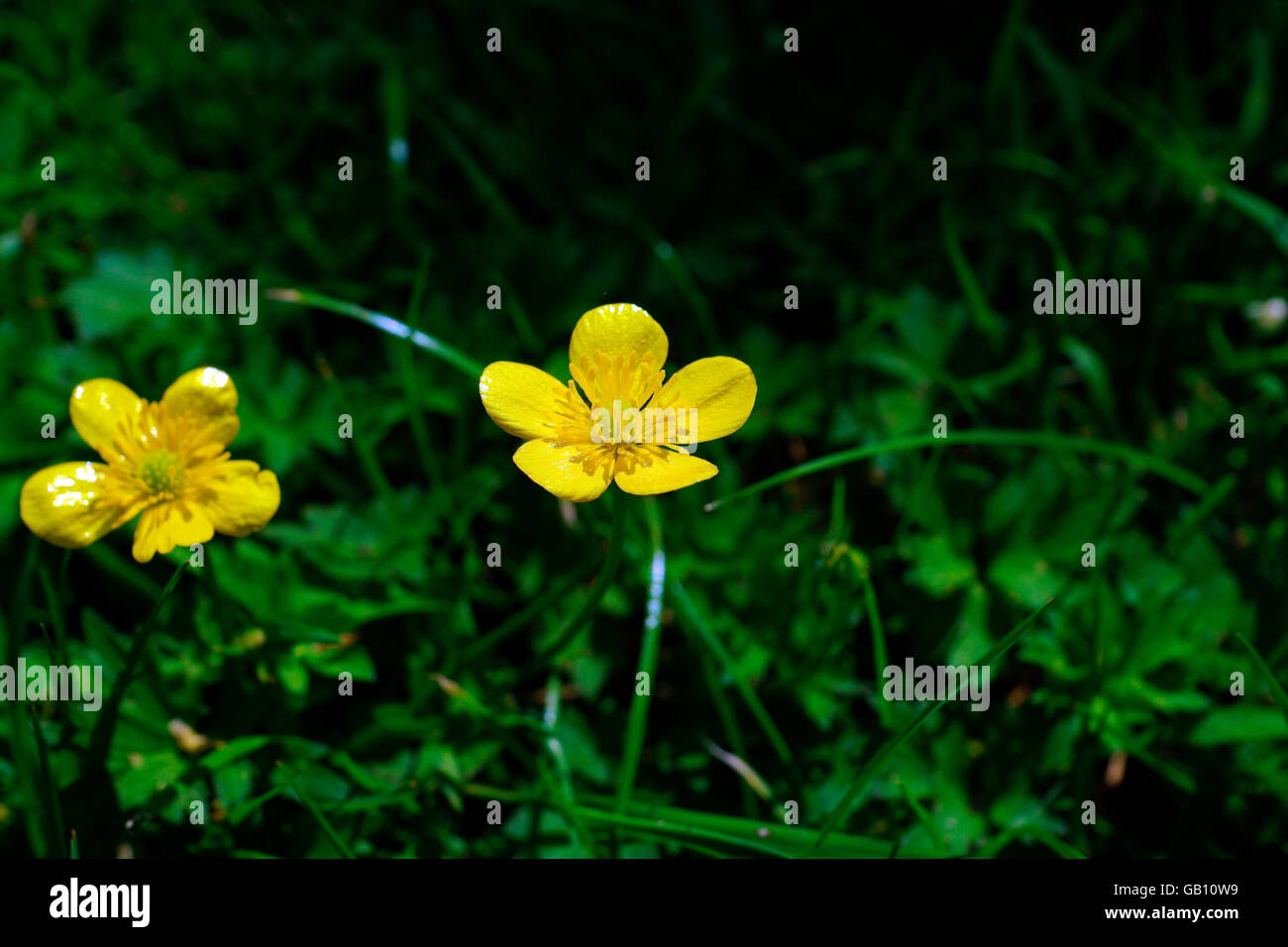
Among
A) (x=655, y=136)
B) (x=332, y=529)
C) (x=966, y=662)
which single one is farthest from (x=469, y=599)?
(x=655, y=136)

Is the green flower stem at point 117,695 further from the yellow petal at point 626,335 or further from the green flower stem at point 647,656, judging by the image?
the green flower stem at point 647,656

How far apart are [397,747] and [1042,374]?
85.8 inches

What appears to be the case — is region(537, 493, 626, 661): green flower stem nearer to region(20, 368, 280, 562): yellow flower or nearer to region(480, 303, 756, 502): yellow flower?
region(480, 303, 756, 502): yellow flower

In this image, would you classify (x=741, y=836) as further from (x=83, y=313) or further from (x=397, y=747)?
(x=83, y=313)

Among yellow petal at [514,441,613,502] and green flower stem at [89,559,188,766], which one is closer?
yellow petal at [514,441,613,502]

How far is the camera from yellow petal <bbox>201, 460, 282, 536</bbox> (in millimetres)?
1935

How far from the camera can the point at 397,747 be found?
2436mm

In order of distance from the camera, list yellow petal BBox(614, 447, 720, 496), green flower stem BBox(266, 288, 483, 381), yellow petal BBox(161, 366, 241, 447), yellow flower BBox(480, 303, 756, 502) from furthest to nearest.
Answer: green flower stem BBox(266, 288, 483, 381) → yellow petal BBox(161, 366, 241, 447) → yellow flower BBox(480, 303, 756, 502) → yellow petal BBox(614, 447, 720, 496)

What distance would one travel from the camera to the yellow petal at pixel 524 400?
1.84 meters

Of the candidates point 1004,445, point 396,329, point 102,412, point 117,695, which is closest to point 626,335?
point 396,329

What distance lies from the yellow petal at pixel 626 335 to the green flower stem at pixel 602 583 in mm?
291

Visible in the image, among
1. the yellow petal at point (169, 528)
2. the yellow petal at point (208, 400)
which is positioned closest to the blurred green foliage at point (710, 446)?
the yellow petal at point (169, 528)

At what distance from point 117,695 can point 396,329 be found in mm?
1161

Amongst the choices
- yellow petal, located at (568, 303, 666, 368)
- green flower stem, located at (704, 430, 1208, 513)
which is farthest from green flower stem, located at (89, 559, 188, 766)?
green flower stem, located at (704, 430, 1208, 513)
